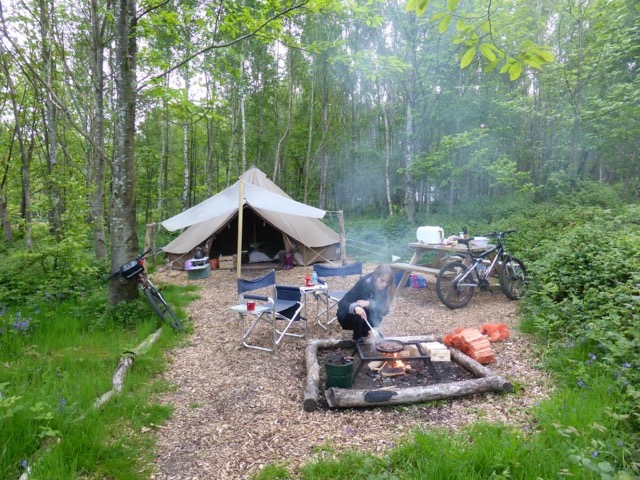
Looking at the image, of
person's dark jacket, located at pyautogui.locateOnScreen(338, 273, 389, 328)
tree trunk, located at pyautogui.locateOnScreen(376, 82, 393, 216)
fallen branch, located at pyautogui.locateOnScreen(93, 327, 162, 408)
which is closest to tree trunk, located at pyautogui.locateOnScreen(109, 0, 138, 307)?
fallen branch, located at pyautogui.locateOnScreen(93, 327, 162, 408)

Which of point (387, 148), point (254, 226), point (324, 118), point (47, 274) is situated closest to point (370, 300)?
point (47, 274)

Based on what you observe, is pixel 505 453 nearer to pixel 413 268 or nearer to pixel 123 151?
pixel 413 268

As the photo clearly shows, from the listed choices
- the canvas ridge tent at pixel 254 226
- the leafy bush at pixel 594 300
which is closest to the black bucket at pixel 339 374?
the leafy bush at pixel 594 300

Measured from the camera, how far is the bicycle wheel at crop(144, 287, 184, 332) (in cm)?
406

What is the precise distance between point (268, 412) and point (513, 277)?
4033mm

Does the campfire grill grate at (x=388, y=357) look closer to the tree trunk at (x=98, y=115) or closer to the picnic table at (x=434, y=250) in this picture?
the picnic table at (x=434, y=250)

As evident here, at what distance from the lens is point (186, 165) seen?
1384 centimetres

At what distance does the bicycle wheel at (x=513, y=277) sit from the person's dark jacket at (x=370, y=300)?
2276 mm

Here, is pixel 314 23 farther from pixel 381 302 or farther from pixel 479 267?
pixel 381 302

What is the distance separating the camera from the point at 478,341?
332cm

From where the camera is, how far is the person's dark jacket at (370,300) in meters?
3.63

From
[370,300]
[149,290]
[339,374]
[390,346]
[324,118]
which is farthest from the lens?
[324,118]

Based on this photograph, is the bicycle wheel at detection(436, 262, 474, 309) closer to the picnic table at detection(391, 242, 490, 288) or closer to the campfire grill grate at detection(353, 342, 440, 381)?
the picnic table at detection(391, 242, 490, 288)

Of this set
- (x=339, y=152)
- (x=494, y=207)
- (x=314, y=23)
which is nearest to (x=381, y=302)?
(x=494, y=207)
